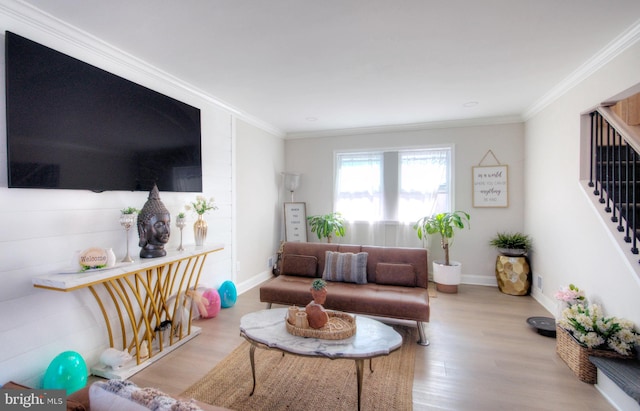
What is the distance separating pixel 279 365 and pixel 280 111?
3125 millimetres

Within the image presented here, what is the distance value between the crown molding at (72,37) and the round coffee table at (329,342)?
2345mm

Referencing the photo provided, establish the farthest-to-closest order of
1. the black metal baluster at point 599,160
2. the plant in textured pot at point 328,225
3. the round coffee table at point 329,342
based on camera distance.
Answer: the plant in textured pot at point 328,225, the black metal baluster at point 599,160, the round coffee table at point 329,342

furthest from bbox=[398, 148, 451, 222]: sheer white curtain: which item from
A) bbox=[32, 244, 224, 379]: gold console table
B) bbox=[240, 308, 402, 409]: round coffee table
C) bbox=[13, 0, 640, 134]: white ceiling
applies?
bbox=[32, 244, 224, 379]: gold console table

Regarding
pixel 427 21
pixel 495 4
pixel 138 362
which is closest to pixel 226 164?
pixel 138 362

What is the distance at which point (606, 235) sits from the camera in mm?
2387

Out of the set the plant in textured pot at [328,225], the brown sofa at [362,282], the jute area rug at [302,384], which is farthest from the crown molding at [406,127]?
the jute area rug at [302,384]

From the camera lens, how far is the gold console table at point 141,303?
1.90 meters

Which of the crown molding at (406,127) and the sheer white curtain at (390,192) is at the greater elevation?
the crown molding at (406,127)

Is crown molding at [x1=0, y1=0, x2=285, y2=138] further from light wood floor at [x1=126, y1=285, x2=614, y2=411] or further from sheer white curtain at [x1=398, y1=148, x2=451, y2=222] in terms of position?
sheer white curtain at [x1=398, y1=148, x2=451, y2=222]

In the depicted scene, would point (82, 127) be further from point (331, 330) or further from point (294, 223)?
point (294, 223)

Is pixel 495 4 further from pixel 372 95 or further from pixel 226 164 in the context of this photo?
pixel 226 164

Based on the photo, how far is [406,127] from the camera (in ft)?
15.6

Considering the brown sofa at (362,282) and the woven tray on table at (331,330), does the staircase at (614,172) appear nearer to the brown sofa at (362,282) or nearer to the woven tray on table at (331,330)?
the brown sofa at (362,282)

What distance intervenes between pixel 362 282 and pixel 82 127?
9.24ft
